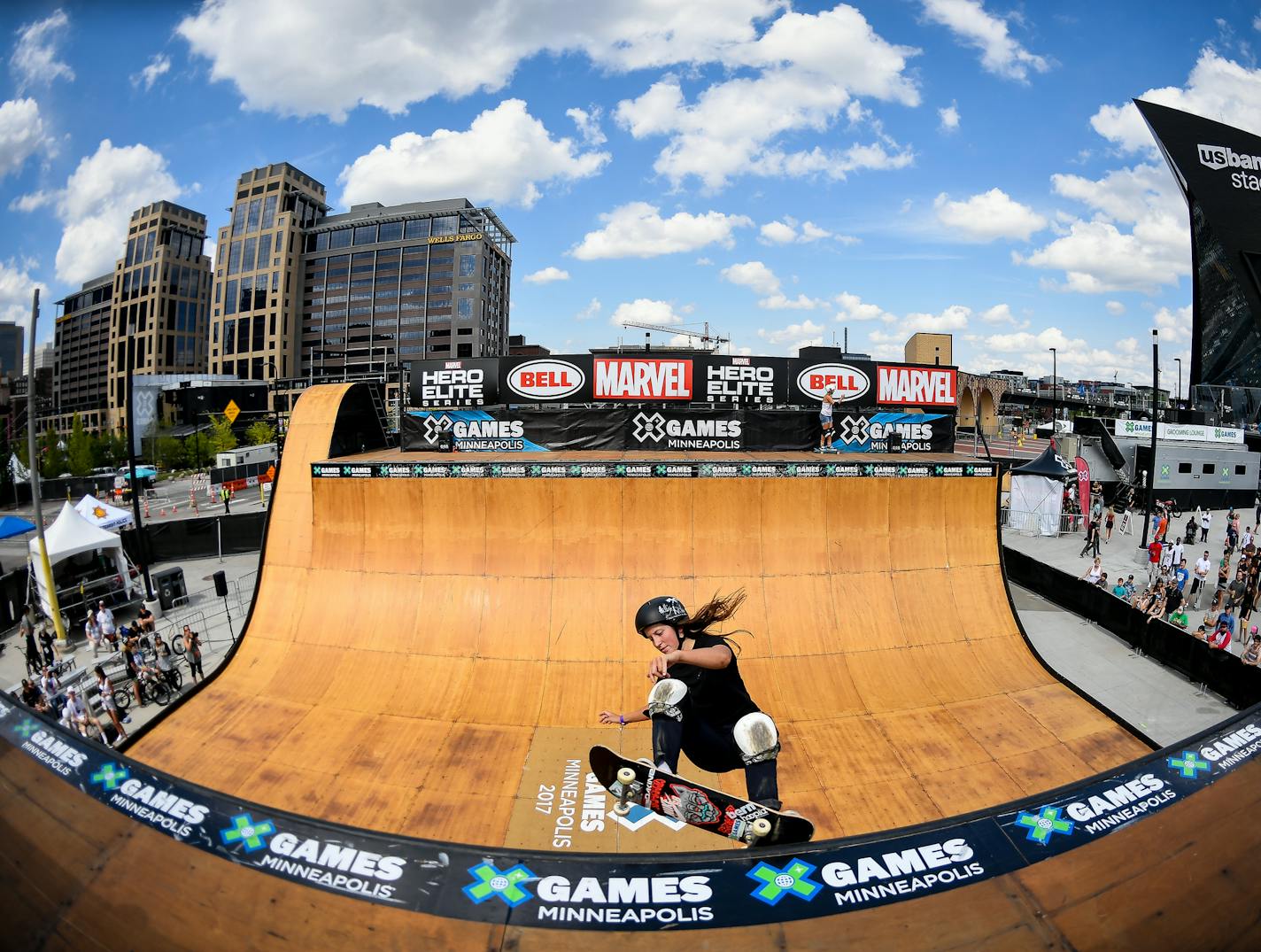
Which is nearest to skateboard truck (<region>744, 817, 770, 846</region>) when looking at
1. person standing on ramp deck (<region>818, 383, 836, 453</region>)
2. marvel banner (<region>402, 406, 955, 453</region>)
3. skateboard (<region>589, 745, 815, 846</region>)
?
skateboard (<region>589, 745, 815, 846</region>)

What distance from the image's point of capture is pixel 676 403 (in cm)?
1611

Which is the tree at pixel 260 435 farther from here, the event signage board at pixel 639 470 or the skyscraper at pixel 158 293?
the skyscraper at pixel 158 293

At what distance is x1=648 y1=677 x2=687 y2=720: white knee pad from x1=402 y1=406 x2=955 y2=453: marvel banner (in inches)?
463

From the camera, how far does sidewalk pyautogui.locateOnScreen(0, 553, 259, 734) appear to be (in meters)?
12.3

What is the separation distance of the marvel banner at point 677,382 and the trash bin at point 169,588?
348 inches

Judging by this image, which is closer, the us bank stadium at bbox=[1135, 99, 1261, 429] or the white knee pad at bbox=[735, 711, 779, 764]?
the white knee pad at bbox=[735, 711, 779, 764]

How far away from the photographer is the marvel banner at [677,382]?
51.8ft

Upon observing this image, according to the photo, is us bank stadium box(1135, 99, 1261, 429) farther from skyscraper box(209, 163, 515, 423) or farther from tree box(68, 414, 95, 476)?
skyscraper box(209, 163, 515, 423)

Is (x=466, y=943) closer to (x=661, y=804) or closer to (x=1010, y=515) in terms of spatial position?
(x=661, y=804)

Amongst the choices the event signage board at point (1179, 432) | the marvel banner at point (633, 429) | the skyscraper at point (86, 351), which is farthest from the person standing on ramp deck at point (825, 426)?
the skyscraper at point (86, 351)

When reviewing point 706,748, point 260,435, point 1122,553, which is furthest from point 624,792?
point 260,435

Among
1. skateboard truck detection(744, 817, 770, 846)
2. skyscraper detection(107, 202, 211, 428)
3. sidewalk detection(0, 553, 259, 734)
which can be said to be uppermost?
skyscraper detection(107, 202, 211, 428)

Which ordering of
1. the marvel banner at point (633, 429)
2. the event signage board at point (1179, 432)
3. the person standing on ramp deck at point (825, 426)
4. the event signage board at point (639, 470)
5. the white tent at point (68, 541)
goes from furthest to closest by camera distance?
the event signage board at point (1179, 432) → the person standing on ramp deck at point (825, 426) → the marvel banner at point (633, 429) → the white tent at point (68, 541) → the event signage board at point (639, 470)

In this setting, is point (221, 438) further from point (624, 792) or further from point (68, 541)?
point (624, 792)
